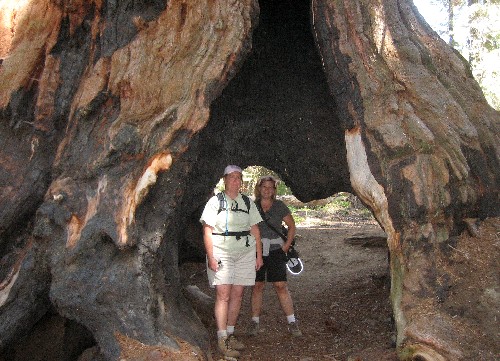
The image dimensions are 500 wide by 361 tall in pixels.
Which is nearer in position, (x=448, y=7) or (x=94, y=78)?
(x=94, y=78)

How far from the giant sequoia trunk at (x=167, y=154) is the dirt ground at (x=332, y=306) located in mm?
901

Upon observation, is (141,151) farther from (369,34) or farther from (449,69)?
(449,69)

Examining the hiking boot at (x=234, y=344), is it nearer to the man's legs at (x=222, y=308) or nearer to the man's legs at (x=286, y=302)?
the man's legs at (x=222, y=308)

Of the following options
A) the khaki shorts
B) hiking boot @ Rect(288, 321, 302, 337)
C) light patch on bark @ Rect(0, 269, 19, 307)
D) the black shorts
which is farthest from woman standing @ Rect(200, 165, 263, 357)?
light patch on bark @ Rect(0, 269, 19, 307)

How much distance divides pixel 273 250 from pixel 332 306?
1.82 m

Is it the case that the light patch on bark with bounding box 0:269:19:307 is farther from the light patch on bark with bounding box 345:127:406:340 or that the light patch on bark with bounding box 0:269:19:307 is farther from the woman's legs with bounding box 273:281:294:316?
the light patch on bark with bounding box 345:127:406:340

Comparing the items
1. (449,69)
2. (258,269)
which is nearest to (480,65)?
(449,69)

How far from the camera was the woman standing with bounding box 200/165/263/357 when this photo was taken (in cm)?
528

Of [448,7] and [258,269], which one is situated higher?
[448,7]

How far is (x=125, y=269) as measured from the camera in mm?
4980

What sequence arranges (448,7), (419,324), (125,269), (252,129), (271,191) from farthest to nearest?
(448,7), (252,129), (271,191), (125,269), (419,324)

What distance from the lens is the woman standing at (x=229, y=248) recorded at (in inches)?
208

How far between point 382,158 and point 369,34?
151 centimetres

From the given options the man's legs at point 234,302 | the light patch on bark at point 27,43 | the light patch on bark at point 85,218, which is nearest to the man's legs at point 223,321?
the man's legs at point 234,302
